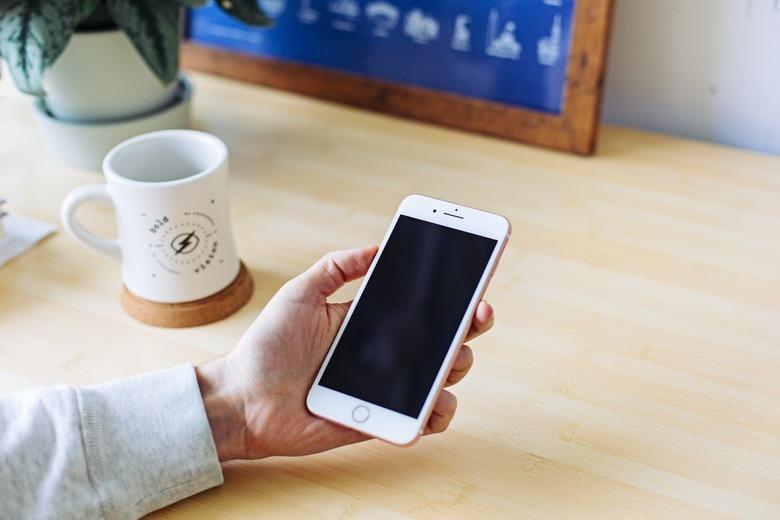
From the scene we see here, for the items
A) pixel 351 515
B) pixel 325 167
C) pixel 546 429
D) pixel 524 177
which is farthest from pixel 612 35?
pixel 351 515

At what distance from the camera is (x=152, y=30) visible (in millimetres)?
776

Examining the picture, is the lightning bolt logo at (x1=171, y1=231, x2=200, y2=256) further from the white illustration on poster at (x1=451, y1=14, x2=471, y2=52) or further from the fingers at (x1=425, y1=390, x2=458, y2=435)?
the white illustration on poster at (x1=451, y1=14, x2=471, y2=52)

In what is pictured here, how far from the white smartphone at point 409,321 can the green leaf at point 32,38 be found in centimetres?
35

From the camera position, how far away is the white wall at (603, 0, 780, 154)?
84 cm

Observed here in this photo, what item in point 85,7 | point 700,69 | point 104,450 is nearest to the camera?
point 104,450

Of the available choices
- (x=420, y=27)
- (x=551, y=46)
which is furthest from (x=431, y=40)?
(x=551, y=46)

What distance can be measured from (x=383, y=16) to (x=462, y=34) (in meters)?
0.09

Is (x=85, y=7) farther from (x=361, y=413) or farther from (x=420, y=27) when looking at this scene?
(x=361, y=413)

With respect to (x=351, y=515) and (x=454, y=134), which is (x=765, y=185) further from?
(x=351, y=515)

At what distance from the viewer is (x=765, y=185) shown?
2.75 ft

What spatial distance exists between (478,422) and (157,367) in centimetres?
24

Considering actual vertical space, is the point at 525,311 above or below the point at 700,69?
below

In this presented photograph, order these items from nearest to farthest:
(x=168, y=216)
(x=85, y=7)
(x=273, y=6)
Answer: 1. (x=168, y=216)
2. (x=85, y=7)
3. (x=273, y=6)

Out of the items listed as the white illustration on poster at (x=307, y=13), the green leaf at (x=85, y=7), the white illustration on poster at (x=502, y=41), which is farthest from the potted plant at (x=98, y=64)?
the white illustration on poster at (x=502, y=41)
